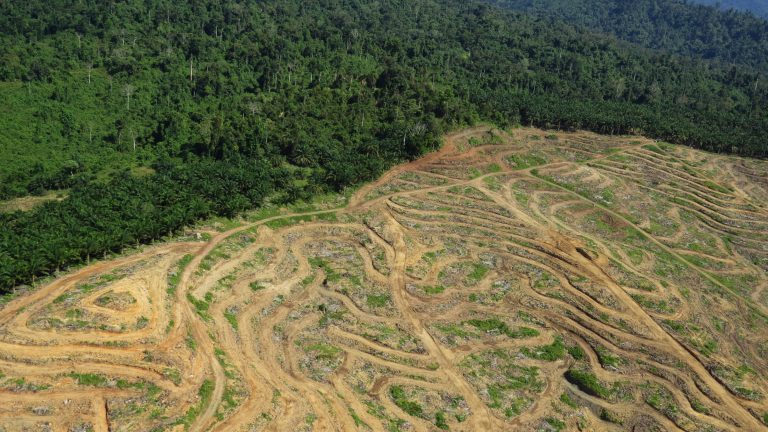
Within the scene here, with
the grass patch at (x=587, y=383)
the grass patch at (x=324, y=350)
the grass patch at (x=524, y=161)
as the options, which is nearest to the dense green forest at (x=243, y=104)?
the grass patch at (x=524, y=161)

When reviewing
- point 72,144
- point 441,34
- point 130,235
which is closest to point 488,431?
point 130,235

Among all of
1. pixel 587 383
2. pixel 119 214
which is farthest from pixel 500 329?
pixel 119 214

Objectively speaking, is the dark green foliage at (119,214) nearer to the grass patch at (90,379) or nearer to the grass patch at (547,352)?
the grass patch at (90,379)

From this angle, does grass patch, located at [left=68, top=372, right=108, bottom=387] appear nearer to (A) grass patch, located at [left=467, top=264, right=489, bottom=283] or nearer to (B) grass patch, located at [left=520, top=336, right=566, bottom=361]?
(B) grass patch, located at [left=520, top=336, right=566, bottom=361]

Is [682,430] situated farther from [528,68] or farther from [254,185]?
[528,68]

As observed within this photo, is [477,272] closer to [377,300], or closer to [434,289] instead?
[434,289]

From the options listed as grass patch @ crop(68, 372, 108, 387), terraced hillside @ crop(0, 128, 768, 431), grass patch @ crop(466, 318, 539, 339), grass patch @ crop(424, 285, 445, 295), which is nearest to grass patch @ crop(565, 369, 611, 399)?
terraced hillside @ crop(0, 128, 768, 431)
